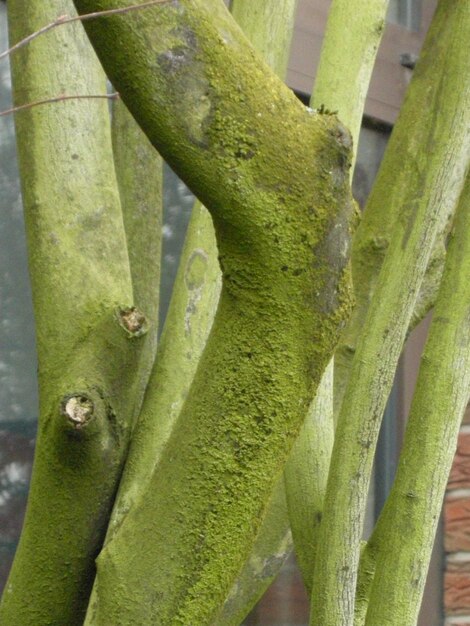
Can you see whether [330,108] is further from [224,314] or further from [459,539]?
[459,539]

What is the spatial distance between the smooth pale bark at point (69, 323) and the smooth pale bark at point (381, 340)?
0.25 metres

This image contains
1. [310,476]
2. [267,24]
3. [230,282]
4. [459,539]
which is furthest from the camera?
[459,539]

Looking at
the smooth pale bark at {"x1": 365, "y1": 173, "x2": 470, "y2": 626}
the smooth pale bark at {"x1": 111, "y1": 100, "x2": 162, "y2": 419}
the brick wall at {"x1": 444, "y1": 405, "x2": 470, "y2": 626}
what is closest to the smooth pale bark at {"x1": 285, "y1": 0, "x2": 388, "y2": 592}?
the smooth pale bark at {"x1": 365, "y1": 173, "x2": 470, "y2": 626}

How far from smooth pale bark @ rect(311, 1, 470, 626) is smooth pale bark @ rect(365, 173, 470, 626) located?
0.04m

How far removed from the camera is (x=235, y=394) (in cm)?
105

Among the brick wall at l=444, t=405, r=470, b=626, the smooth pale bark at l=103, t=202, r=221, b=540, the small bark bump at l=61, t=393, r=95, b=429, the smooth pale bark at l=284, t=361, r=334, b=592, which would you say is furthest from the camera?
the brick wall at l=444, t=405, r=470, b=626

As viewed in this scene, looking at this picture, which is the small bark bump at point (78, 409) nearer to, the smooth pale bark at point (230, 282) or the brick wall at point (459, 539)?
the smooth pale bark at point (230, 282)

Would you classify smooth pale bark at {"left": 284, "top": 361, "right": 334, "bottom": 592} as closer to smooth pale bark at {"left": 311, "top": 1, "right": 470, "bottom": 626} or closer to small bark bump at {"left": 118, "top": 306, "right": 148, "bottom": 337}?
smooth pale bark at {"left": 311, "top": 1, "right": 470, "bottom": 626}

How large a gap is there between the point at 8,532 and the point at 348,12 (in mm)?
1298

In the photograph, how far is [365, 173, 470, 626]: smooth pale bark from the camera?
1306 mm

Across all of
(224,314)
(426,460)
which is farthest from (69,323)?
(426,460)

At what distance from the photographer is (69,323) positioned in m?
1.33

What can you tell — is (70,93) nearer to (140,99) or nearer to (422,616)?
(140,99)

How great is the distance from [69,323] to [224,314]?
330 millimetres
